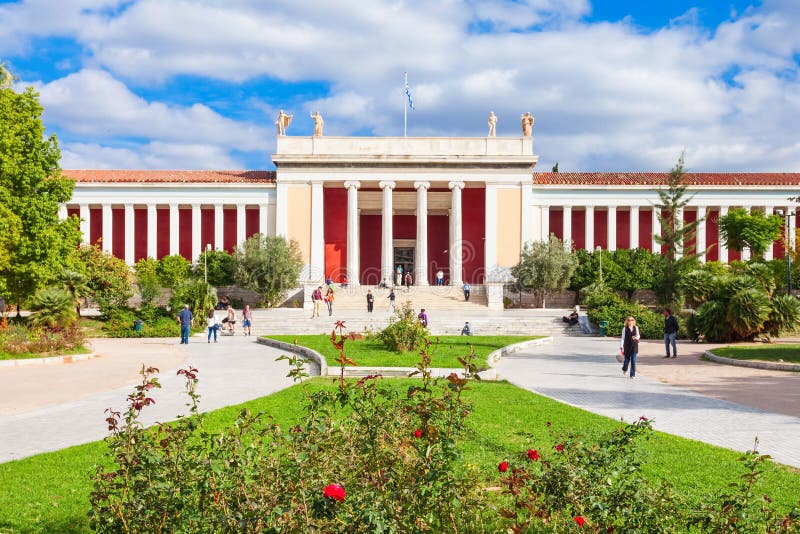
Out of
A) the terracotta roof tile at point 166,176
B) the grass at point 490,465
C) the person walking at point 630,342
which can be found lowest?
the grass at point 490,465

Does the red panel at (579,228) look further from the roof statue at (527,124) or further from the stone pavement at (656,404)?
the stone pavement at (656,404)

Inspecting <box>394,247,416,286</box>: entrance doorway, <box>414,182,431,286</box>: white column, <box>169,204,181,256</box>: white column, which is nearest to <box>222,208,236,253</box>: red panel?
<box>169,204,181,256</box>: white column

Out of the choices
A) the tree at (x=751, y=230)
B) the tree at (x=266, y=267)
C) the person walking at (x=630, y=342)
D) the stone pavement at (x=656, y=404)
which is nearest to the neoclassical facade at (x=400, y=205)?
the tree at (x=751, y=230)

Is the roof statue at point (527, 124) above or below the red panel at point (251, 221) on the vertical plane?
above

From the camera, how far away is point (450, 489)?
3.29 metres

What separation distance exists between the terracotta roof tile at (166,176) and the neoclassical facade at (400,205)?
0.43ft

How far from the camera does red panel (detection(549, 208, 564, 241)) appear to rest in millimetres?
48188

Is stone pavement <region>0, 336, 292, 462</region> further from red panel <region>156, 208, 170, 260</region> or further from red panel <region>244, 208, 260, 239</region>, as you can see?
red panel <region>156, 208, 170, 260</region>

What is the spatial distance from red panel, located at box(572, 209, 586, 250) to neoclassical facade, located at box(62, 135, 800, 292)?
0.34ft

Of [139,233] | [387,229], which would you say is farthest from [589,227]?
[139,233]

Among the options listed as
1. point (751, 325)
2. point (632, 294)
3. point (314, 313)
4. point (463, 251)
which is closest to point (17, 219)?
point (314, 313)

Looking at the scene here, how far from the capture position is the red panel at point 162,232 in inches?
1829

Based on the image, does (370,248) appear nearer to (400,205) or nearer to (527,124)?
(400,205)

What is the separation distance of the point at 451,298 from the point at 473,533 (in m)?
36.3
